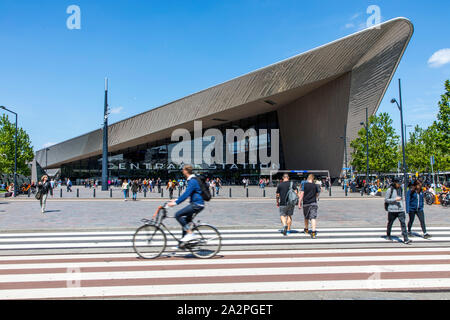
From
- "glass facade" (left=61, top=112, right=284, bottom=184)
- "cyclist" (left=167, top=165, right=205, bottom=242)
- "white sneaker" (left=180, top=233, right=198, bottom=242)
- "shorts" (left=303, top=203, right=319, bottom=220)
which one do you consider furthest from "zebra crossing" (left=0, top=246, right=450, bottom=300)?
"glass facade" (left=61, top=112, right=284, bottom=184)

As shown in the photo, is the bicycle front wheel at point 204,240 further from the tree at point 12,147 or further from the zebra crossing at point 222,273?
the tree at point 12,147

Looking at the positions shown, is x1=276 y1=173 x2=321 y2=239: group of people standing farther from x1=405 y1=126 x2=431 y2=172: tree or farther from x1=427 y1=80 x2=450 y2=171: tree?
x1=405 y1=126 x2=431 y2=172: tree

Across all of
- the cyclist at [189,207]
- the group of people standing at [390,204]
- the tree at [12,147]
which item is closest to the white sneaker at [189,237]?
the cyclist at [189,207]

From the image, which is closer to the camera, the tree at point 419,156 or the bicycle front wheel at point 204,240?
the bicycle front wheel at point 204,240

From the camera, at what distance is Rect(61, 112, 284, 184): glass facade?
49.7 m

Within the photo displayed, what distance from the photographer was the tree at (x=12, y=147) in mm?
46853

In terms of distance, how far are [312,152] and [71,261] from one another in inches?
1641

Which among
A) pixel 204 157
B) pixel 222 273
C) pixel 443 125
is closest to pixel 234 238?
pixel 222 273

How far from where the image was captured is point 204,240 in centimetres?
590

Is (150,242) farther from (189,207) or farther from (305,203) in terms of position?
(305,203)

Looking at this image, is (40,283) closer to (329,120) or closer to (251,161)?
(329,120)
